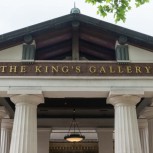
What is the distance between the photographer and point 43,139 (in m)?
20.1

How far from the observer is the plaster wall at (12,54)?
14949mm

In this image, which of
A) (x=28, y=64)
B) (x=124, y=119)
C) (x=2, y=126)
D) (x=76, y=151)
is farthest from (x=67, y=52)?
(x=76, y=151)

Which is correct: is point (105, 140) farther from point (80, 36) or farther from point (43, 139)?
point (80, 36)

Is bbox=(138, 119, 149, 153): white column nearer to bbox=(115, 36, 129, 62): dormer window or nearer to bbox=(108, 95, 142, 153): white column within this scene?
bbox=(108, 95, 142, 153): white column

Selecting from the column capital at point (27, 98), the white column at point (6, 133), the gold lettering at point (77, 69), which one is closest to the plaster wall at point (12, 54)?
the column capital at point (27, 98)

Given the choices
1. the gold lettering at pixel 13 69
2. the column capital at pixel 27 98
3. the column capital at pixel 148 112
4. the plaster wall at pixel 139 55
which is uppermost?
the plaster wall at pixel 139 55

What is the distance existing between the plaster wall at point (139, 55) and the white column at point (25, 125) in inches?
169

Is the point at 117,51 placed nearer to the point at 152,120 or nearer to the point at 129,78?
the point at 129,78

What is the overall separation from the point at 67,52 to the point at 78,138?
5.14 meters

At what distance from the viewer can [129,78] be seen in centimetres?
1462

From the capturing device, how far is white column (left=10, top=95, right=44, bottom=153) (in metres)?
13.6

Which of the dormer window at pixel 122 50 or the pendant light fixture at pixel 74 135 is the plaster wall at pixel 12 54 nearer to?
the dormer window at pixel 122 50

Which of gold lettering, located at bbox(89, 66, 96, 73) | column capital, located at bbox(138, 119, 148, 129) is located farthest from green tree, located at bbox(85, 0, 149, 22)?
column capital, located at bbox(138, 119, 148, 129)

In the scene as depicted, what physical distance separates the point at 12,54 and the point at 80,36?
3.28 m
